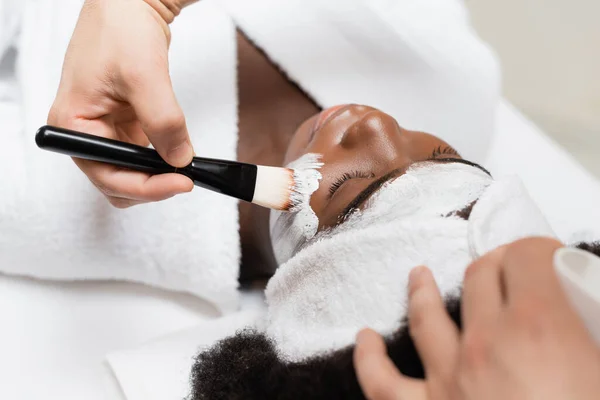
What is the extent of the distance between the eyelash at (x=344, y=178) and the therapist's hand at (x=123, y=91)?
0.48 ft

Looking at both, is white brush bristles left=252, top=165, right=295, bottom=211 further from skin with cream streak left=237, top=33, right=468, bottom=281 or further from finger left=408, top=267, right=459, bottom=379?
finger left=408, top=267, right=459, bottom=379

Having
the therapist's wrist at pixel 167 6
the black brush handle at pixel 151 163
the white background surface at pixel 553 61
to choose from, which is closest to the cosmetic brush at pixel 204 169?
the black brush handle at pixel 151 163

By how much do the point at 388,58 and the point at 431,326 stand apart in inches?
21.9

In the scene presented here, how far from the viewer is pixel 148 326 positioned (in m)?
0.78

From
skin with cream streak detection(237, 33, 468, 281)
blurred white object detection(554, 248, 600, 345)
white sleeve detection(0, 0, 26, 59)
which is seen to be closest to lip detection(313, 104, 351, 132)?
skin with cream streak detection(237, 33, 468, 281)

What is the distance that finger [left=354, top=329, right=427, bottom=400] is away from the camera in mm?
374

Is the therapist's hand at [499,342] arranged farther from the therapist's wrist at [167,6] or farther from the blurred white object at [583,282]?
the therapist's wrist at [167,6]

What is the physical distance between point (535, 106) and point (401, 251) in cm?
110

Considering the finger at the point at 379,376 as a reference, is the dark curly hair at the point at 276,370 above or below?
below

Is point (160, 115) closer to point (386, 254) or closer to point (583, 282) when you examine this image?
point (386, 254)

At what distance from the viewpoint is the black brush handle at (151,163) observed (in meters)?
0.48

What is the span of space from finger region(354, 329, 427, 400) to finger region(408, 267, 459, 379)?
16 millimetres

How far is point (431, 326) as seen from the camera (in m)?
0.39

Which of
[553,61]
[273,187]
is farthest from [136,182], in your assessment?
[553,61]
